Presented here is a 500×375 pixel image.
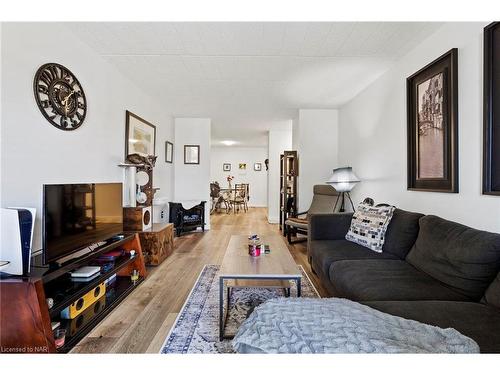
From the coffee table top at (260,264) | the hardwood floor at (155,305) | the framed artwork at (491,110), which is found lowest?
the hardwood floor at (155,305)

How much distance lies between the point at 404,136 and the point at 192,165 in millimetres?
3879

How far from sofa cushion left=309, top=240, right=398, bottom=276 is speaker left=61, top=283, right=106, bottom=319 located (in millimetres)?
1839

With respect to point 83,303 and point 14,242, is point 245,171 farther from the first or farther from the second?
point 14,242

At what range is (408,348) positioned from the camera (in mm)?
757

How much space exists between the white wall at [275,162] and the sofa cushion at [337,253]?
3.98 meters

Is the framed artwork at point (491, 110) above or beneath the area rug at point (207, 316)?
above

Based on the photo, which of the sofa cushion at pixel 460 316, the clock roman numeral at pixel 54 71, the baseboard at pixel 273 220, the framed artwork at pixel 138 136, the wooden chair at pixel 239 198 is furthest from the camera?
the wooden chair at pixel 239 198

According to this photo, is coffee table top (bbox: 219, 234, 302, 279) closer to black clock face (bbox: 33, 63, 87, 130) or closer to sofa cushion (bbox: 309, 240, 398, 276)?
sofa cushion (bbox: 309, 240, 398, 276)

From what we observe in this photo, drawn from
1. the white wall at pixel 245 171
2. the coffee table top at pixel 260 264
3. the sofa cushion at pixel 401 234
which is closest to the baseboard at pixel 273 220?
the white wall at pixel 245 171

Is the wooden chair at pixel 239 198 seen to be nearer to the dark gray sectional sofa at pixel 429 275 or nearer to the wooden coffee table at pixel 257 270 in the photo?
the wooden coffee table at pixel 257 270

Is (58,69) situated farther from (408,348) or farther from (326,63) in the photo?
(408,348)

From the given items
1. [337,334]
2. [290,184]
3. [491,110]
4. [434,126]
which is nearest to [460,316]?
[337,334]

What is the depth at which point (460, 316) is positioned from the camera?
113cm

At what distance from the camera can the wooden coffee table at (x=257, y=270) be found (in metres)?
1.60
